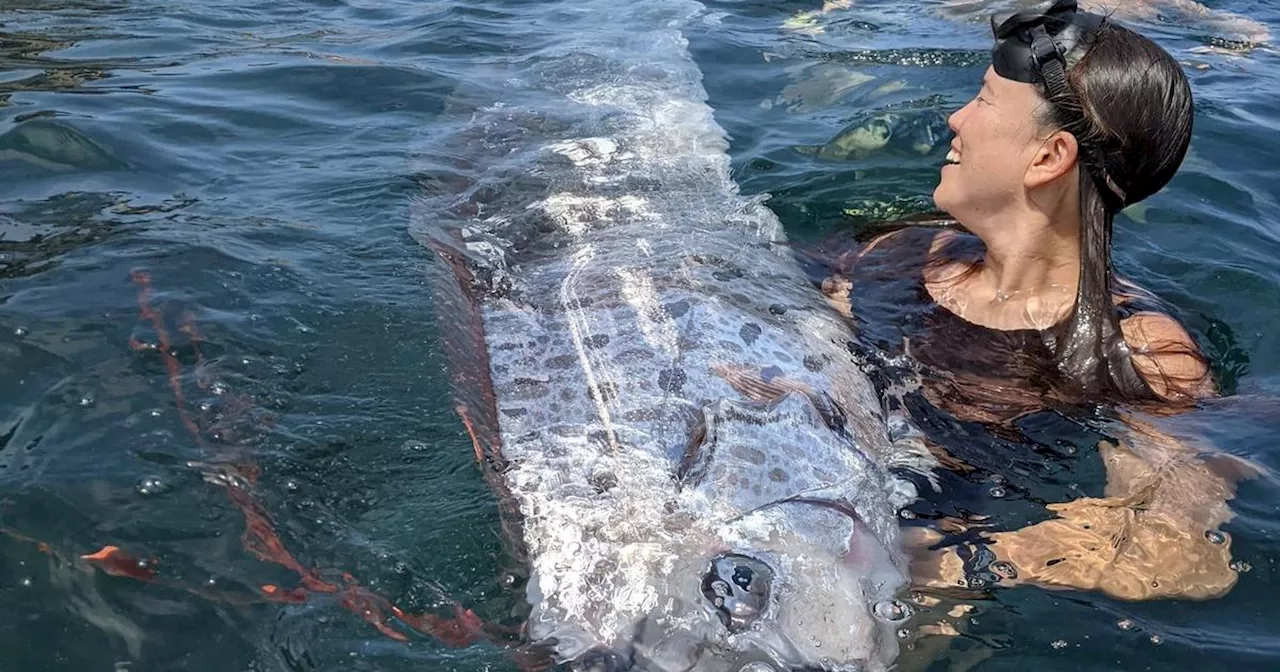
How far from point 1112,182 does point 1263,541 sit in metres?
1.07

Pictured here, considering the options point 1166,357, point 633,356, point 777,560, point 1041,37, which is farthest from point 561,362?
point 1166,357

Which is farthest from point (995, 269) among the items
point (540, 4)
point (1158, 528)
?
point (540, 4)

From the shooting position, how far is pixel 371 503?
2646 millimetres

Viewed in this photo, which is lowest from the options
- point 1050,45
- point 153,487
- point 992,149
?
point 153,487

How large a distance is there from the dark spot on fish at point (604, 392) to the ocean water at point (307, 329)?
1.17ft

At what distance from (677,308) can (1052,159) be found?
1181 mm

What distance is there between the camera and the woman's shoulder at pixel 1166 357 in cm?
323

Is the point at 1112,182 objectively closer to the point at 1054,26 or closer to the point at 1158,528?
the point at 1054,26

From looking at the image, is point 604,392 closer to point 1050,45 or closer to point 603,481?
point 603,481

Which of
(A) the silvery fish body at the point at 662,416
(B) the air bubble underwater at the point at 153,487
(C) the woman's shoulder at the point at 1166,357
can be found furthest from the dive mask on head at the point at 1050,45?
(B) the air bubble underwater at the point at 153,487

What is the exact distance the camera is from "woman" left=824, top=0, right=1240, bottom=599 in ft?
8.62

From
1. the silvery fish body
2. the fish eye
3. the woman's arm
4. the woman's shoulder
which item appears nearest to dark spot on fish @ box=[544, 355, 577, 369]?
the silvery fish body

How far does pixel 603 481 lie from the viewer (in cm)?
252

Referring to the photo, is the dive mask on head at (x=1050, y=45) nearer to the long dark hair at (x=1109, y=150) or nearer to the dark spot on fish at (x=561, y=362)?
the long dark hair at (x=1109, y=150)
